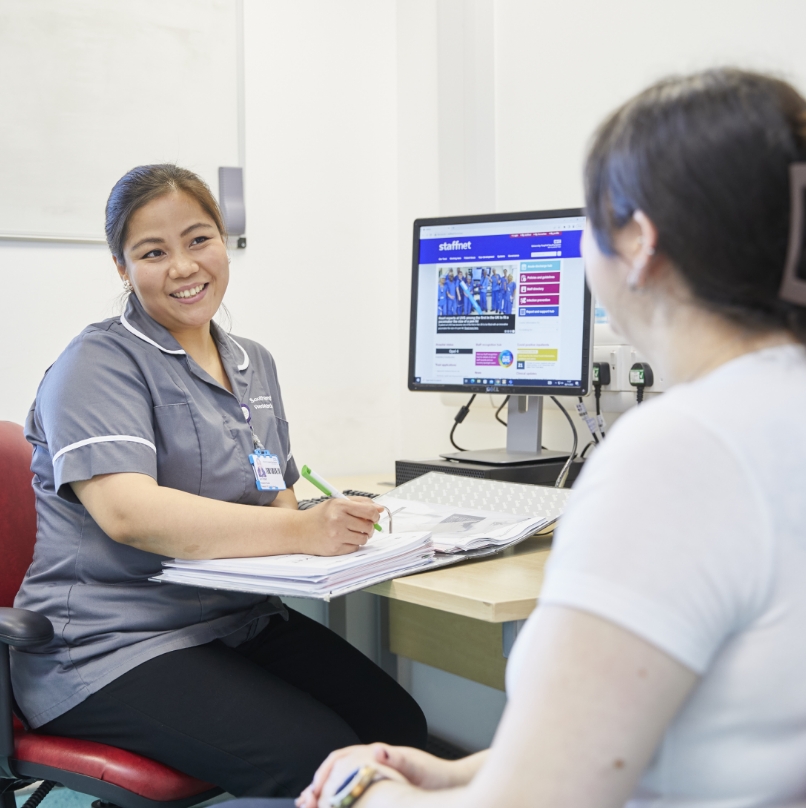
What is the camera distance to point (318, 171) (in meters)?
2.46

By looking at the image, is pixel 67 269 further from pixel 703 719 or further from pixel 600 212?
pixel 703 719

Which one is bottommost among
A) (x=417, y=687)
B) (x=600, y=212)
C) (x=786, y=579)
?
(x=417, y=687)

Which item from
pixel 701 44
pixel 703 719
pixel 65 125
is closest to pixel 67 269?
pixel 65 125

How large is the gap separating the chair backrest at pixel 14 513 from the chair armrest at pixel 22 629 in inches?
10.4

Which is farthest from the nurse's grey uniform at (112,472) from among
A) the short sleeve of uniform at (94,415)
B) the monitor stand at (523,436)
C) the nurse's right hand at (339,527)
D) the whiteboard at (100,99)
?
the whiteboard at (100,99)

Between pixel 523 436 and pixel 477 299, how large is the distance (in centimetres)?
32

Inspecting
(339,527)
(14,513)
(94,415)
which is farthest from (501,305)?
(14,513)

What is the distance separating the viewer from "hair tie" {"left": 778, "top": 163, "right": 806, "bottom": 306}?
1.78 feet

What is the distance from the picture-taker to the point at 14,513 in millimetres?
1435

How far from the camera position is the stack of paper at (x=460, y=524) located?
124 centimetres

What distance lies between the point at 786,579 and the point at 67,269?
194cm

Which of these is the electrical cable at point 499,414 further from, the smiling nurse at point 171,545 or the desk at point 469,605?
the smiling nurse at point 171,545

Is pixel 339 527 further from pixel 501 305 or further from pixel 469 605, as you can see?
pixel 501 305

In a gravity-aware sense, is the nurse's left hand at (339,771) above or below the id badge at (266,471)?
below
